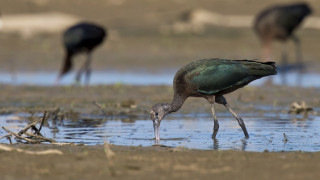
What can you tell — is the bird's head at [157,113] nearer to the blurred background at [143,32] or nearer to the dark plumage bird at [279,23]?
the blurred background at [143,32]

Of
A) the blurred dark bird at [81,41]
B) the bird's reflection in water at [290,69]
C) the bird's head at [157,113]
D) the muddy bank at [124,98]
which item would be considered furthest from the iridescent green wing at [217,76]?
the bird's reflection in water at [290,69]

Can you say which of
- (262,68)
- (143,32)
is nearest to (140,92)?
(262,68)

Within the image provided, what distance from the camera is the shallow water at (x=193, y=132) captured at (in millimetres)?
8570

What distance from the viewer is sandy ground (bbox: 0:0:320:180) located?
632cm

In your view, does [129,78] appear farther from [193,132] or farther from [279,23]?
[193,132]

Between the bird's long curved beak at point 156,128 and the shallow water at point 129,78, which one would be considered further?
the shallow water at point 129,78

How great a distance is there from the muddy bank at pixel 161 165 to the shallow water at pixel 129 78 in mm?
8343

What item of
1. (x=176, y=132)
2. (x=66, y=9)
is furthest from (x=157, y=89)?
(x=66, y=9)

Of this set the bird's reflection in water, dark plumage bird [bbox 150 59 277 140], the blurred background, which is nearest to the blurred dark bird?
the blurred background

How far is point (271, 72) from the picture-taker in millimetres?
9258

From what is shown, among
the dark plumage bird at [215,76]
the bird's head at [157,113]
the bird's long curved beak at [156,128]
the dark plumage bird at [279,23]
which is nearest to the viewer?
the bird's long curved beak at [156,128]

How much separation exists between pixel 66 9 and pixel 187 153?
54.8 feet

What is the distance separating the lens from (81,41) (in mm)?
17125

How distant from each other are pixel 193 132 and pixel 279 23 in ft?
31.2
